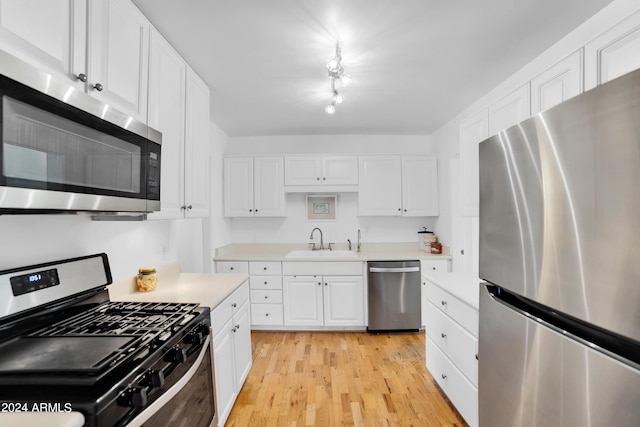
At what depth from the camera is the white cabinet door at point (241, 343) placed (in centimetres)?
208

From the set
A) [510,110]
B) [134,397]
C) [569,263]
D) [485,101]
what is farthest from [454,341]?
[485,101]

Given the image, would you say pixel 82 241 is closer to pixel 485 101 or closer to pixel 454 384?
pixel 454 384

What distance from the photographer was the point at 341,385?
91.5 inches

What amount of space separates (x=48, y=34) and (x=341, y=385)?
2593mm

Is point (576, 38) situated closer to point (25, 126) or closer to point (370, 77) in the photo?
point (370, 77)

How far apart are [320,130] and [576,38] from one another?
2480mm

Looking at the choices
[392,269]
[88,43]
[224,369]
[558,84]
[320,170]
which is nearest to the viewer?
[88,43]

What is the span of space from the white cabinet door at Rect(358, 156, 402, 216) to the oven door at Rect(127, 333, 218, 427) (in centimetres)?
252

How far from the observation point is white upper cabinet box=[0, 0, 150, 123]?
2.87 ft

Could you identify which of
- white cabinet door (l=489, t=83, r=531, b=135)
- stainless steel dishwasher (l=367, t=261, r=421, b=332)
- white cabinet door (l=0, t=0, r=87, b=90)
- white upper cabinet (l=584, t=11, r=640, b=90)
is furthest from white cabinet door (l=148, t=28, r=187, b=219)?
stainless steel dishwasher (l=367, t=261, r=421, b=332)

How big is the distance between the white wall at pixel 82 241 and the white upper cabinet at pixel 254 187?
1.28 meters

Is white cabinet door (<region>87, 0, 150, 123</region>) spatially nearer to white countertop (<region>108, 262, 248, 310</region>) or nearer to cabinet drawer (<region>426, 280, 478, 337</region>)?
white countertop (<region>108, 262, 248, 310</region>)

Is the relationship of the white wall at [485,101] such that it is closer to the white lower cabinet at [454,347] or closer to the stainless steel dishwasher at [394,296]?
the stainless steel dishwasher at [394,296]

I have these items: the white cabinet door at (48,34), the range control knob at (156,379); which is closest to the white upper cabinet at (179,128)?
the white cabinet door at (48,34)
